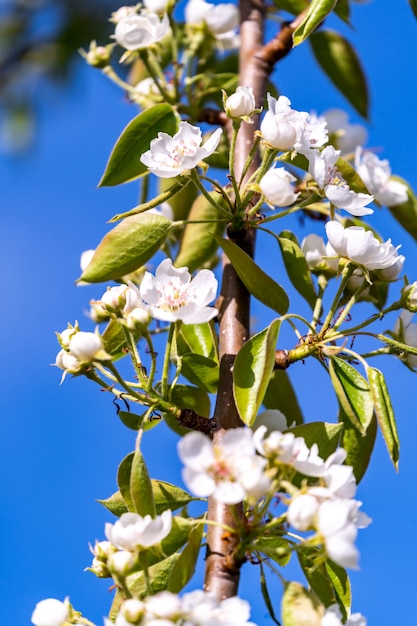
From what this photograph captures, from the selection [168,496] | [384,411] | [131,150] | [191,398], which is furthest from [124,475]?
[131,150]

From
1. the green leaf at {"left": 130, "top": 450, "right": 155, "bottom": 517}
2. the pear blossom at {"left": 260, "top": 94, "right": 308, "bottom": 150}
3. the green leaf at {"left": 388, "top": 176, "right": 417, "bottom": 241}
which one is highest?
the green leaf at {"left": 388, "top": 176, "right": 417, "bottom": 241}

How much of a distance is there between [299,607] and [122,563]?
220 millimetres

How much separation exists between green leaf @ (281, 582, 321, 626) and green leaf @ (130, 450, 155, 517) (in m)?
0.20

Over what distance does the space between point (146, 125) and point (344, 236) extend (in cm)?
50

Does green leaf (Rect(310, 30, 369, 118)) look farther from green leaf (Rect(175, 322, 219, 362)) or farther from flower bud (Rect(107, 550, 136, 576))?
flower bud (Rect(107, 550, 136, 576))

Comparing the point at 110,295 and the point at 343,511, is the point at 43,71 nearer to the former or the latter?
the point at 110,295

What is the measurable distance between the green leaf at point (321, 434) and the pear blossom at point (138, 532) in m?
0.26

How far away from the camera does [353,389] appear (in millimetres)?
1388

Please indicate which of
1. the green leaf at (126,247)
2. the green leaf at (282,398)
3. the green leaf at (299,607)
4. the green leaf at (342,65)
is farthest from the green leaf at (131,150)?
the green leaf at (299,607)

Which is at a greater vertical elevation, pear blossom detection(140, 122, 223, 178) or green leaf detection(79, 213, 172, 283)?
pear blossom detection(140, 122, 223, 178)

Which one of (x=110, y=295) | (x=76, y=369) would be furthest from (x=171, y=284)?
(x=76, y=369)

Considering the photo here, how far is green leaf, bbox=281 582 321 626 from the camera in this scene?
3.55 ft

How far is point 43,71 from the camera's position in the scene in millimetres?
2848

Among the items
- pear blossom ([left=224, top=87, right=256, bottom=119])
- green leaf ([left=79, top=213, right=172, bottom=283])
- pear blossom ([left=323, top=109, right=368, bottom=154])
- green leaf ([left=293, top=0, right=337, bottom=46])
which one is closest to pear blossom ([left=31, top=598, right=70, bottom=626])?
green leaf ([left=79, top=213, right=172, bottom=283])
